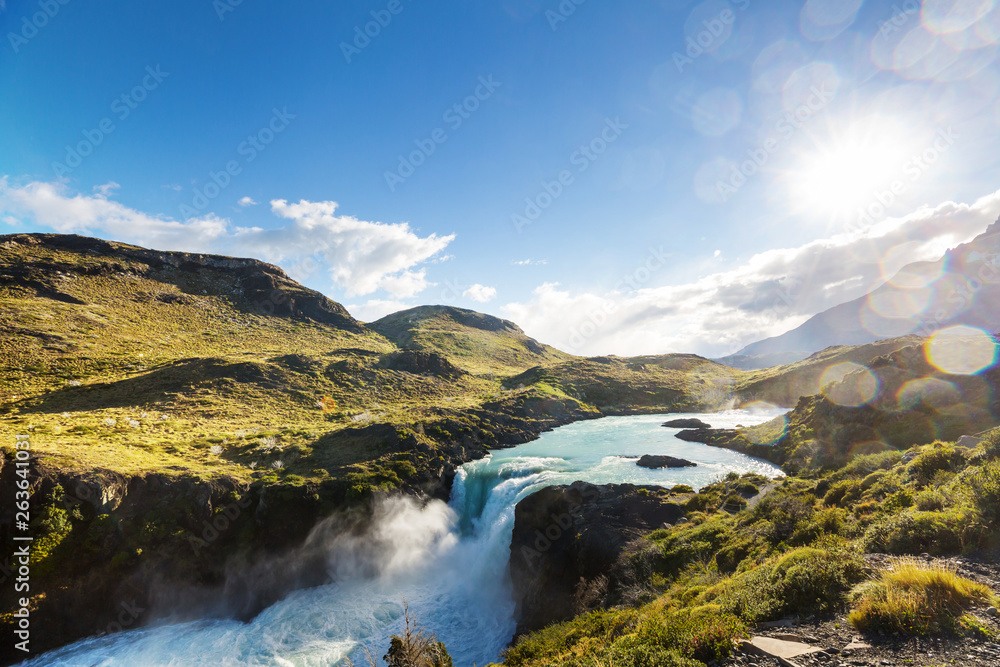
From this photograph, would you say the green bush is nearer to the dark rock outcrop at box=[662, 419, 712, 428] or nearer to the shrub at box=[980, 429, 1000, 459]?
the shrub at box=[980, 429, 1000, 459]

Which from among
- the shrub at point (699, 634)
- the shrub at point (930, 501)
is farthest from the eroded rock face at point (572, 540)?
the shrub at point (930, 501)

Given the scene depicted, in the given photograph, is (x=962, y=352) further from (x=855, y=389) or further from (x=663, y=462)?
(x=663, y=462)

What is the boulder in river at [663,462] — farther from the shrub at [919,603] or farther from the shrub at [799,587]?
the shrub at [919,603]

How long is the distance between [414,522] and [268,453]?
1735 cm

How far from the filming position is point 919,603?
7.32m

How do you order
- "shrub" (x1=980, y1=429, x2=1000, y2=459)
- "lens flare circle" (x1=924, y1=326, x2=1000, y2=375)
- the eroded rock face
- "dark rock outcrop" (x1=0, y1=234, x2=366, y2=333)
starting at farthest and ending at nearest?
"dark rock outcrop" (x1=0, y1=234, x2=366, y2=333) → "lens flare circle" (x1=924, y1=326, x2=1000, y2=375) → the eroded rock face → "shrub" (x1=980, y1=429, x2=1000, y2=459)

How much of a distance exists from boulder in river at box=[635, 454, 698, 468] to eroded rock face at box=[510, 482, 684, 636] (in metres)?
11.0

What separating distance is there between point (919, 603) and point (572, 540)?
61.2ft

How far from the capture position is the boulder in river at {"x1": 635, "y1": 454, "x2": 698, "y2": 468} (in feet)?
123

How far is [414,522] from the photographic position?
108 ft

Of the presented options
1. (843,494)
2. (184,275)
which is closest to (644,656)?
(843,494)

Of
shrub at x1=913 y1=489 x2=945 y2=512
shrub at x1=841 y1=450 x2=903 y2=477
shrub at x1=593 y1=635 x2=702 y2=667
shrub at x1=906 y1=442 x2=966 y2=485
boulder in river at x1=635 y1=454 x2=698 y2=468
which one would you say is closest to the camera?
shrub at x1=593 y1=635 x2=702 y2=667

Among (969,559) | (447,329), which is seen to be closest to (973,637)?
(969,559)

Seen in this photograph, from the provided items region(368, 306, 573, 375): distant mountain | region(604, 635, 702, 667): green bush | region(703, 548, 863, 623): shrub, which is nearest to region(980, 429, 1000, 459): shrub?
region(703, 548, 863, 623): shrub
